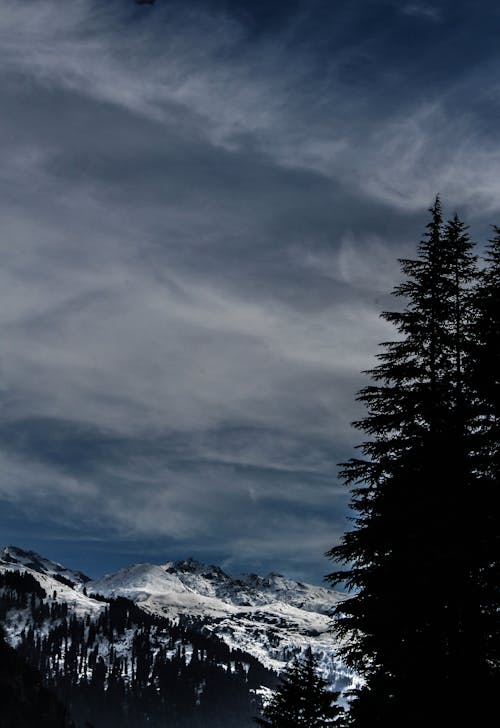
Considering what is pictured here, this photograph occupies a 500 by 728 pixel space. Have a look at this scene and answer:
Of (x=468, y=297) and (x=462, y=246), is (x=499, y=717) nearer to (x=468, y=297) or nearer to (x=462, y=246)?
(x=468, y=297)

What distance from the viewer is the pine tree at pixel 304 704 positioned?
28.9 m

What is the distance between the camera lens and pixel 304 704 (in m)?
29.4

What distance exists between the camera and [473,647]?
1623cm

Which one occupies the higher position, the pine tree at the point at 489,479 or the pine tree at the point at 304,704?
the pine tree at the point at 489,479

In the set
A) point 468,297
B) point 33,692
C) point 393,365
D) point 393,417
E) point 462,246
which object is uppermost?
point 462,246

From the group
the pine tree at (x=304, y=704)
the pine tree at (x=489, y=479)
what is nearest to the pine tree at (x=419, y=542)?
the pine tree at (x=489, y=479)

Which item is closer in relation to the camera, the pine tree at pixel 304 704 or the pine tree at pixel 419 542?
the pine tree at pixel 419 542

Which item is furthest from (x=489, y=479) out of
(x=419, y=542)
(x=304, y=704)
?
(x=304, y=704)

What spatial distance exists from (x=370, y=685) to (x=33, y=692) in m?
170

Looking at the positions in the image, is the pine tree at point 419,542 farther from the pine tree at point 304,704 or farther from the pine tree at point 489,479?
the pine tree at point 304,704

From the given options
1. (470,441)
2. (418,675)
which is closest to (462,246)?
(470,441)

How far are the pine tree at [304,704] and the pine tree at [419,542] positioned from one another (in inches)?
399

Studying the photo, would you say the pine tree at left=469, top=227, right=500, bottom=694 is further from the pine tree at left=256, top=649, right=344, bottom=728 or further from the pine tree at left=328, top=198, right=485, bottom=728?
the pine tree at left=256, top=649, right=344, bottom=728

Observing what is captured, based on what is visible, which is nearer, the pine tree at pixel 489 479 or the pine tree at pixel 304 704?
the pine tree at pixel 489 479
